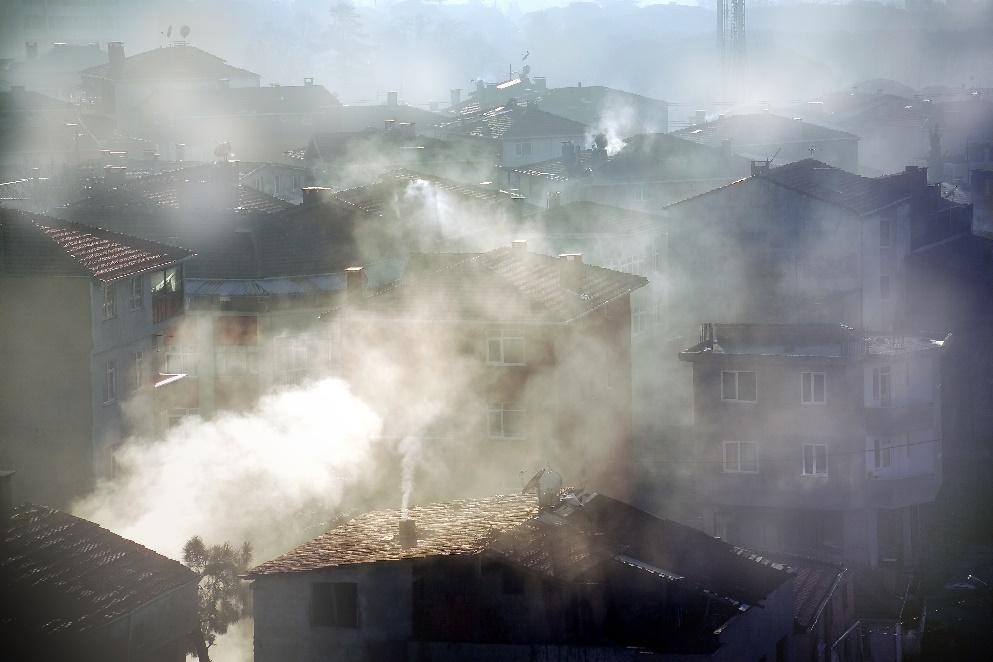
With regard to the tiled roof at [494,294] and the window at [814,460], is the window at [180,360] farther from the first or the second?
the window at [814,460]

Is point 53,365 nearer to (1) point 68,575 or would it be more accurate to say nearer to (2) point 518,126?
(1) point 68,575

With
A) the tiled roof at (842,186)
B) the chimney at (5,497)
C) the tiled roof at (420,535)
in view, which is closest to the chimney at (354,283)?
the tiled roof at (842,186)

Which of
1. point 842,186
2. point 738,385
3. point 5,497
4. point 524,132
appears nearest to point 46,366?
point 5,497

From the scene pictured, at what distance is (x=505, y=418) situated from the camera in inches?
1233

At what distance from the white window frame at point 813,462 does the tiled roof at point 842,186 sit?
425 inches

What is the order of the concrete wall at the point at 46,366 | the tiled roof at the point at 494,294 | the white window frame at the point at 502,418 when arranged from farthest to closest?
the tiled roof at the point at 494,294, the white window frame at the point at 502,418, the concrete wall at the point at 46,366

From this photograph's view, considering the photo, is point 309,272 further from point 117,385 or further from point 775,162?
point 775,162

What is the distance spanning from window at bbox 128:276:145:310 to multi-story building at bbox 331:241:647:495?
169 inches

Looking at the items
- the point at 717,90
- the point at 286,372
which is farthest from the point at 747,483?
the point at 717,90

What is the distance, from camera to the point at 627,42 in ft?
554

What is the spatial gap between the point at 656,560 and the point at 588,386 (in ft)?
37.6

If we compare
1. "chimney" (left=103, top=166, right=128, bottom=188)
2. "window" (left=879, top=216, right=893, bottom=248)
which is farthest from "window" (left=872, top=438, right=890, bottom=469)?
"chimney" (left=103, top=166, right=128, bottom=188)

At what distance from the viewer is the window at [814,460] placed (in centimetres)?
3381

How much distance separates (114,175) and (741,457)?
2488 cm
